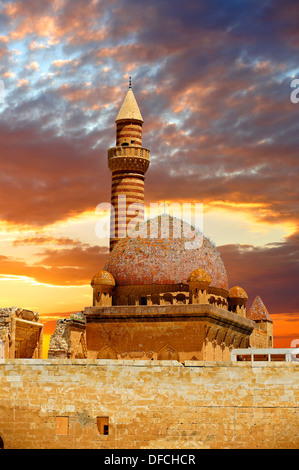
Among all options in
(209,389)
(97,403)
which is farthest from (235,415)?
(97,403)

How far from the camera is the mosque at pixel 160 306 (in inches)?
842

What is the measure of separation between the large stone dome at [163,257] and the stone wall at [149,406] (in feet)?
22.5

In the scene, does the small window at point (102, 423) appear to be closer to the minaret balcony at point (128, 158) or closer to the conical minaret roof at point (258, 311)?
the conical minaret roof at point (258, 311)

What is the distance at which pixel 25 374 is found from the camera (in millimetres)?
16297

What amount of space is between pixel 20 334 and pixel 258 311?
1469cm

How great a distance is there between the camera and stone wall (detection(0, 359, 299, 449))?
16.0 meters

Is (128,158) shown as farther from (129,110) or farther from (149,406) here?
(149,406)

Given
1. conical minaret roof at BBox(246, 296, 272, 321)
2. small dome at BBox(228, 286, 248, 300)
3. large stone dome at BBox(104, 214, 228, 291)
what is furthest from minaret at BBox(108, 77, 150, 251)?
small dome at BBox(228, 286, 248, 300)

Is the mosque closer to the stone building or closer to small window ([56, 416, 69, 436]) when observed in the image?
the stone building

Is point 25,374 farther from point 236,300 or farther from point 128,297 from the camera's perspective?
point 236,300

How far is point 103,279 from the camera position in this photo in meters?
23.1

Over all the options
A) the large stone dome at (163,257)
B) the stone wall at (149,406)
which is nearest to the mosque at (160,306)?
the large stone dome at (163,257)

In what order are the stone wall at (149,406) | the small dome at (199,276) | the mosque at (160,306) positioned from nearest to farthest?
the stone wall at (149,406), the mosque at (160,306), the small dome at (199,276)

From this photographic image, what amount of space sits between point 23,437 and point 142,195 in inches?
712
